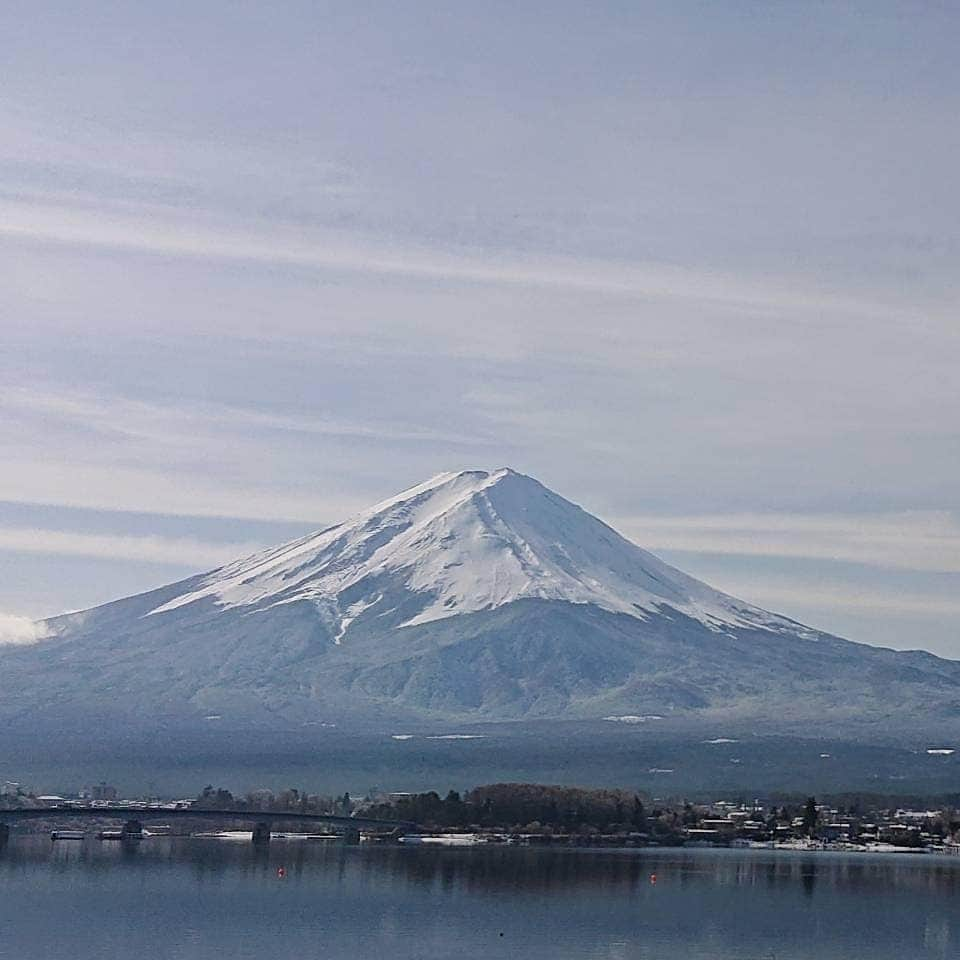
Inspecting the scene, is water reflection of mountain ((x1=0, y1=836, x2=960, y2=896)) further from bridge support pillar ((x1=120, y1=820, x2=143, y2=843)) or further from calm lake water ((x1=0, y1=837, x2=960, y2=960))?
bridge support pillar ((x1=120, y1=820, x2=143, y2=843))

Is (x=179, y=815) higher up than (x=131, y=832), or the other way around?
(x=179, y=815)

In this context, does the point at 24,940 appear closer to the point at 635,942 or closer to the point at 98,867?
the point at 635,942

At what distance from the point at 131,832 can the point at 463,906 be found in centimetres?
5687

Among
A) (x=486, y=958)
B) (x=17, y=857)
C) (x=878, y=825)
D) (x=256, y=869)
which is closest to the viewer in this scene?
(x=486, y=958)

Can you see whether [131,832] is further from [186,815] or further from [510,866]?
[510,866]

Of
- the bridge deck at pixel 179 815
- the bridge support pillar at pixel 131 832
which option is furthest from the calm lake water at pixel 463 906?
the bridge support pillar at pixel 131 832

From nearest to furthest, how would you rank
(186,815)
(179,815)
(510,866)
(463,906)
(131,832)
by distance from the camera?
1. (463,906)
2. (510,866)
3. (179,815)
4. (131,832)
5. (186,815)

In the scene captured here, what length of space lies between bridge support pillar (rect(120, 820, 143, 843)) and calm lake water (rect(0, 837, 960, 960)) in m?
16.2

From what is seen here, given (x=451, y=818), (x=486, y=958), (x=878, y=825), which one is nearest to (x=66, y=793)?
(x=451, y=818)

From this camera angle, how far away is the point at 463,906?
81250 millimetres

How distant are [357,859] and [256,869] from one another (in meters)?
11.1

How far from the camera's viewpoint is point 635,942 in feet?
229

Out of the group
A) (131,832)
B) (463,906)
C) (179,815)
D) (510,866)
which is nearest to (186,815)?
(179,815)

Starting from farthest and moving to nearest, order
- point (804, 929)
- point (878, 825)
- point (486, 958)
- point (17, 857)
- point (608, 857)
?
point (878, 825) < point (608, 857) < point (17, 857) < point (804, 929) < point (486, 958)
